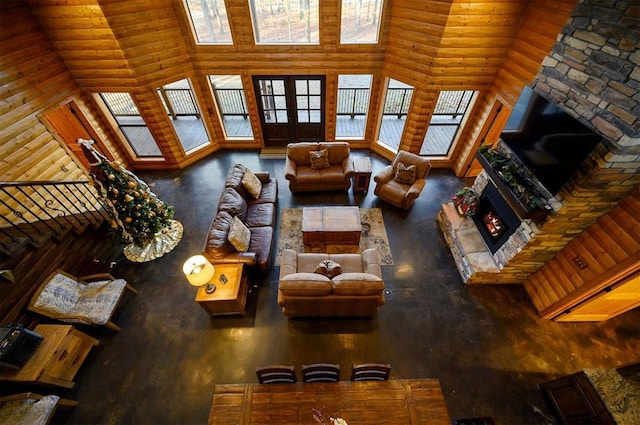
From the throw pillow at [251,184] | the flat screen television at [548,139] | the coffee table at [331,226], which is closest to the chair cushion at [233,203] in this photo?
the throw pillow at [251,184]

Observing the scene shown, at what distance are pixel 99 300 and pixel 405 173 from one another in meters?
5.62

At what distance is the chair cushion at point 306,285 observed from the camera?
339 centimetres

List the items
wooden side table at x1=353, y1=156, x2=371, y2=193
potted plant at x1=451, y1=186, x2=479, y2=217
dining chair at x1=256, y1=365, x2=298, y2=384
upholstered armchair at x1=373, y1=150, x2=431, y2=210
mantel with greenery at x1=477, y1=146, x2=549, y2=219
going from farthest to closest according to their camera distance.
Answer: wooden side table at x1=353, y1=156, x2=371, y2=193 < upholstered armchair at x1=373, y1=150, x2=431, y2=210 < potted plant at x1=451, y1=186, x2=479, y2=217 < mantel with greenery at x1=477, y1=146, x2=549, y2=219 < dining chair at x1=256, y1=365, x2=298, y2=384

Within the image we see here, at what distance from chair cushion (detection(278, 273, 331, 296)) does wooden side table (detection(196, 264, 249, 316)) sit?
0.85 metres

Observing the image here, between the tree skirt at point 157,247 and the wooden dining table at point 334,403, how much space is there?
311cm

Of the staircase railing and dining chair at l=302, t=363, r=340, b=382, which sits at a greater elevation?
the staircase railing

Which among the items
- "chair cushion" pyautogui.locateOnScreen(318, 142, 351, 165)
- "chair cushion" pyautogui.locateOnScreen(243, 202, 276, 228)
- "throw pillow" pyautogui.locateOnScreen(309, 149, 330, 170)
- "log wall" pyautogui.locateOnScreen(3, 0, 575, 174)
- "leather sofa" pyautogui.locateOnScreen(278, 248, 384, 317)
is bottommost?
"leather sofa" pyautogui.locateOnScreen(278, 248, 384, 317)

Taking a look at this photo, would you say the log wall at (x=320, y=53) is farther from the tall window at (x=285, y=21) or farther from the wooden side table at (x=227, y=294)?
the wooden side table at (x=227, y=294)

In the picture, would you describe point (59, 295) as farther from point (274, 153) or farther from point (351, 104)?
point (351, 104)

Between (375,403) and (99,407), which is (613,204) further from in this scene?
(99,407)

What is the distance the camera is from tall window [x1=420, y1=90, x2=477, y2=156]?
6.27 m

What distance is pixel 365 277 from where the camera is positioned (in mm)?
3408

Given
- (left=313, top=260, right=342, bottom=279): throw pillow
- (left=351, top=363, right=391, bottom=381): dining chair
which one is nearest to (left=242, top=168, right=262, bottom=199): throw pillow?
(left=313, top=260, right=342, bottom=279): throw pillow

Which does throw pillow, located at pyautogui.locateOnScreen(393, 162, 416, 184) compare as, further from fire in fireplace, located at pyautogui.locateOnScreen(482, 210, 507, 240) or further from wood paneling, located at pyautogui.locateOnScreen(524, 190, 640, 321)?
wood paneling, located at pyautogui.locateOnScreen(524, 190, 640, 321)
